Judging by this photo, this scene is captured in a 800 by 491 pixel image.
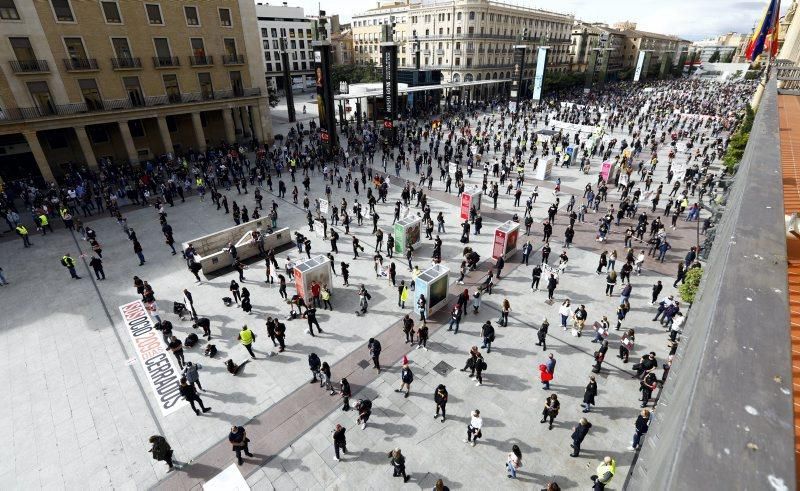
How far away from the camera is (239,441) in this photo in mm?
9766

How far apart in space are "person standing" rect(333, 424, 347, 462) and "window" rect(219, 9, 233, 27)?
129 ft

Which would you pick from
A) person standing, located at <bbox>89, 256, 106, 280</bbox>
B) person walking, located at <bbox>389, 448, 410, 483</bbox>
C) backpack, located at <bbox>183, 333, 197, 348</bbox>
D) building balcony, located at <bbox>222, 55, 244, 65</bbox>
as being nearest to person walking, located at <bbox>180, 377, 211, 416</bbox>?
backpack, located at <bbox>183, 333, 197, 348</bbox>

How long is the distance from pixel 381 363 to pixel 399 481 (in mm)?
4063

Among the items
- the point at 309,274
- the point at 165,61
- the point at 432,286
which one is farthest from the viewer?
the point at 165,61

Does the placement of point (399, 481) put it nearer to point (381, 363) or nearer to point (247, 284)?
point (381, 363)

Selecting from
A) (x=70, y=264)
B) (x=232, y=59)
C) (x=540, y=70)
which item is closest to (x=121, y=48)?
(x=232, y=59)

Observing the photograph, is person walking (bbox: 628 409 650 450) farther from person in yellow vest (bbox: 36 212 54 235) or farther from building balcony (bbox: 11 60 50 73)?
building balcony (bbox: 11 60 50 73)

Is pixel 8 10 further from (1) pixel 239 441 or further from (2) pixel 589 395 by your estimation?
(2) pixel 589 395

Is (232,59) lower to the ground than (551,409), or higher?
higher

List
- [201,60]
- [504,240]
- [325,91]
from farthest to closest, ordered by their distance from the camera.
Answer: [201,60] → [325,91] → [504,240]

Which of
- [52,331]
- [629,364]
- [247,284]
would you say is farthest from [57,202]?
[629,364]

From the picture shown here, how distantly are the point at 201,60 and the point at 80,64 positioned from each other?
909cm

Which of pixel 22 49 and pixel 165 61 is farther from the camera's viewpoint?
pixel 165 61

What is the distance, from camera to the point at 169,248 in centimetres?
2089
